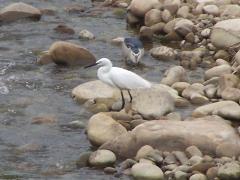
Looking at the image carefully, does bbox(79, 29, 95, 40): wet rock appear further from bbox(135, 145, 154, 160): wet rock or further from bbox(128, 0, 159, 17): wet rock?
bbox(135, 145, 154, 160): wet rock

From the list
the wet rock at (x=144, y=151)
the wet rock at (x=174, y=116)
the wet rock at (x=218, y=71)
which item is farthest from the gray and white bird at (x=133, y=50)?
the wet rock at (x=144, y=151)

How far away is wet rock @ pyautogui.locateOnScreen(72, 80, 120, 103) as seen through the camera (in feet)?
42.9

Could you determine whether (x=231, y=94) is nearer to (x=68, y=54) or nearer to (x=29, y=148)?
(x=29, y=148)

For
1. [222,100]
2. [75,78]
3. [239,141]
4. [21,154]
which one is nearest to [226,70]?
[222,100]

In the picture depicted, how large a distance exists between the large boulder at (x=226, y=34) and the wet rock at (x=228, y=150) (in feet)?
18.7

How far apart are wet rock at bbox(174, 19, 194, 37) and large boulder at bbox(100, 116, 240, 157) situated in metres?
6.38

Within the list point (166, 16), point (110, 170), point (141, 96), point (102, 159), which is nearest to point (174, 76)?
point (141, 96)

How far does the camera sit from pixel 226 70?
1397cm

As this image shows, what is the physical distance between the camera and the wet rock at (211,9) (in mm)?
17641

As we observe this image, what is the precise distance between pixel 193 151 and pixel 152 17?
25.6 ft

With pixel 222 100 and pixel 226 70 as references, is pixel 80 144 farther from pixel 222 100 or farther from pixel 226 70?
pixel 226 70

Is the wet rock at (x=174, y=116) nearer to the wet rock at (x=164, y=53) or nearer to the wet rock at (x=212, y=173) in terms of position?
the wet rock at (x=212, y=173)

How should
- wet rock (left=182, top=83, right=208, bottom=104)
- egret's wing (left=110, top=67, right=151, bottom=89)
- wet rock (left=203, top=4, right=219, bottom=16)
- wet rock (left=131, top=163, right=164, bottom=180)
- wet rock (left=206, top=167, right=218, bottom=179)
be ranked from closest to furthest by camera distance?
wet rock (left=206, top=167, right=218, bottom=179), wet rock (left=131, top=163, right=164, bottom=180), egret's wing (left=110, top=67, right=151, bottom=89), wet rock (left=182, top=83, right=208, bottom=104), wet rock (left=203, top=4, right=219, bottom=16)

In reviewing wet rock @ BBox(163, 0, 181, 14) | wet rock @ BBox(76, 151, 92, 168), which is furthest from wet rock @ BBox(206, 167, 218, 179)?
wet rock @ BBox(163, 0, 181, 14)
